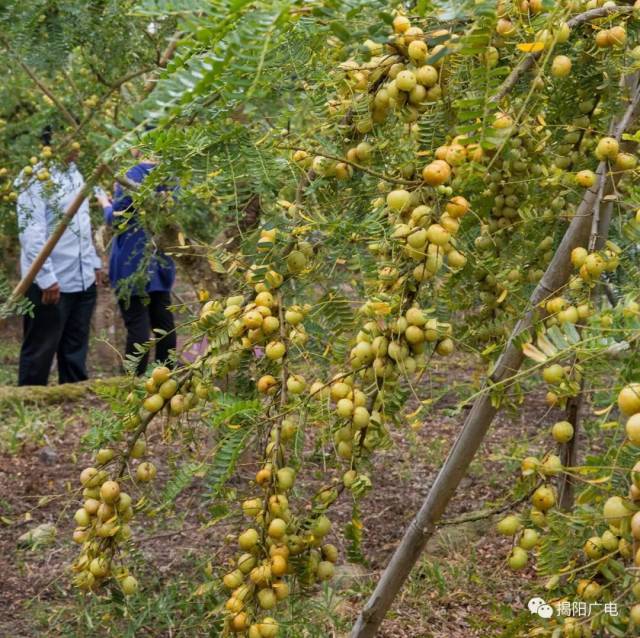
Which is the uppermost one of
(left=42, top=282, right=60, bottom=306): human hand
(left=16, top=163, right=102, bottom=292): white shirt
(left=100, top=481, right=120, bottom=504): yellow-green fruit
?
(left=100, top=481, right=120, bottom=504): yellow-green fruit

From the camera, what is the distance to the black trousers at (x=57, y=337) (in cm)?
435

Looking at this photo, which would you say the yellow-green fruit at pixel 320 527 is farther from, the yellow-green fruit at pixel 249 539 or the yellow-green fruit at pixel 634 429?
the yellow-green fruit at pixel 634 429

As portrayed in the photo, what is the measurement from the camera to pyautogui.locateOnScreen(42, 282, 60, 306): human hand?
4266 millimetres

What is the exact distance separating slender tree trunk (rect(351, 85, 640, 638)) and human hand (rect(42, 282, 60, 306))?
3.21 m

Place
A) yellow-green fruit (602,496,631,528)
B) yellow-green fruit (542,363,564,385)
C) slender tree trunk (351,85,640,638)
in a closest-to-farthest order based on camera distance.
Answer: yellow-green fruit (602,496,631,528)
yellow-green fruit (542,363,564,385)
slender tree trunk (351,85,640,638)

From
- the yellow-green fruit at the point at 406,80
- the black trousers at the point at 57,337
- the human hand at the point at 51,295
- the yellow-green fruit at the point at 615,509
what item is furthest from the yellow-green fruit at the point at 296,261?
the human hand at the point at 51,295

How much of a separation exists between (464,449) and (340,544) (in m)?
1.36

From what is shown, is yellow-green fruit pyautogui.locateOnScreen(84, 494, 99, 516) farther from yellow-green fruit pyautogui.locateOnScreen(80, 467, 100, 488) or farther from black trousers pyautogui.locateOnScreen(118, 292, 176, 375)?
black trousers pyautogui.locateOnScreen(118, 292, 176, 375)

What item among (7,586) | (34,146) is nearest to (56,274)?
(34,146)

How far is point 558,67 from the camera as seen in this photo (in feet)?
A: 3.23

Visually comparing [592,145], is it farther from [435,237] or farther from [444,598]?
[444,598]

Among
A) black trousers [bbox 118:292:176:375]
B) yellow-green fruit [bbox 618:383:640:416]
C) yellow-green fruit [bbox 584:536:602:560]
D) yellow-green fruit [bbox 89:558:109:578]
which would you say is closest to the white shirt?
black trousers [bbox 118:292:176:375]

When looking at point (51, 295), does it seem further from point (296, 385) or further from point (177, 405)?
point (296, 385)

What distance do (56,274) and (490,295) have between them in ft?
12.1
